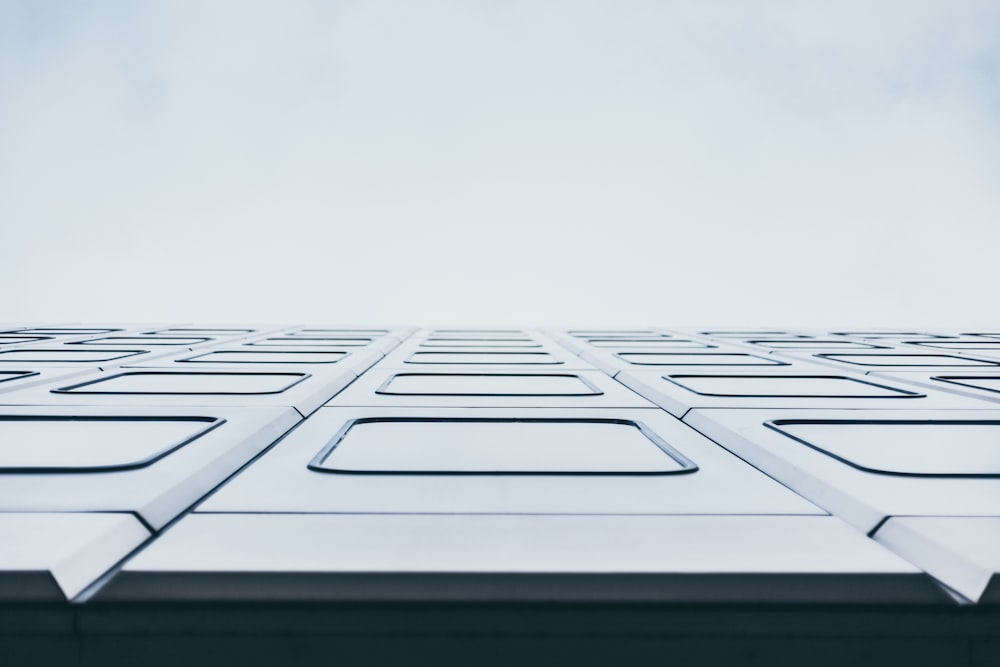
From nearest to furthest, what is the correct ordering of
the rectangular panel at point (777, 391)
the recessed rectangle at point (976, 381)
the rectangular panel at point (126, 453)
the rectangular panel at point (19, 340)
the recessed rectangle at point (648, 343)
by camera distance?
the rectangular panel at point (126, 453) → the rectangular panel at point (777, 391) → the recessed rectangle at point (976, 381) → the rectangular panel at point (19, 340) → the recessed rectangle at point (648, 343)

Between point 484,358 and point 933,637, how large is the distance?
5158 mm

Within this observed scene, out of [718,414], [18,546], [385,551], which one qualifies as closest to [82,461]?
[18,546]

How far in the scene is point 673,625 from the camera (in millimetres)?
1465

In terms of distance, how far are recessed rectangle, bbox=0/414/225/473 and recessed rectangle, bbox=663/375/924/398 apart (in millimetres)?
3027

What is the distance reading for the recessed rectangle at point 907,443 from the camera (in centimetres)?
241

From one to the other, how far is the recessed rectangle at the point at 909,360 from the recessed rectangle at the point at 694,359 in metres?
0.84

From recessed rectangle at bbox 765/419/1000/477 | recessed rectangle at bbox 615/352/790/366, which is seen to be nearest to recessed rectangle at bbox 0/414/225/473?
recessed rectangle at bbox 765/419/1000/477

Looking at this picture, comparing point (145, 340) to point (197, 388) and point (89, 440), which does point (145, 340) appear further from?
point (89, 440)

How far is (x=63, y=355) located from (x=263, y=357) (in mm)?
1987

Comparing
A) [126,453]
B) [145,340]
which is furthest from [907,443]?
[145,340]

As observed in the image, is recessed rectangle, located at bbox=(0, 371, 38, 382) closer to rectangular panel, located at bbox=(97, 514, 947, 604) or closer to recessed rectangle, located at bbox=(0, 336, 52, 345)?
recessed rectangle, located at bbox=(0, 336, 52, 345)

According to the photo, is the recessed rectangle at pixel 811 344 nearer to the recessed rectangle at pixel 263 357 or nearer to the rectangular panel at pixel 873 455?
the rectangular panel at pixel 873 455

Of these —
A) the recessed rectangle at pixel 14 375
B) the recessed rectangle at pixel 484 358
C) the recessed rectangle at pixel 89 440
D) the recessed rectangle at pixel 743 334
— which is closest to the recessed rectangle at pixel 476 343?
the recessed rectangle at pixel 484 358

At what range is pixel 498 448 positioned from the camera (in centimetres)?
273
